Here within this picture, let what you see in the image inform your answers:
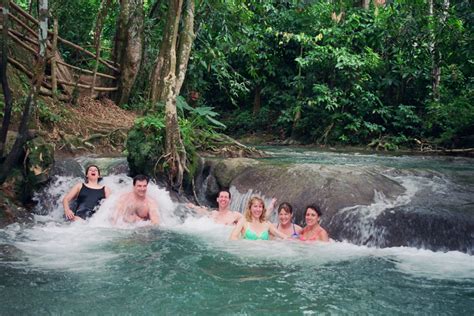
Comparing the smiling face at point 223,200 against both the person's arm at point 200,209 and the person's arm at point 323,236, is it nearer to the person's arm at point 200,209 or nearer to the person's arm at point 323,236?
the person's arm at point 200,209

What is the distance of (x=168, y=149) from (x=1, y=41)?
3.34 meters

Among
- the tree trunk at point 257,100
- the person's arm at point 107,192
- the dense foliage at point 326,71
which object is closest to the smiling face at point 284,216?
the person's arm at point 107,192

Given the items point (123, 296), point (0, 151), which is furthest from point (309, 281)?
point (0, 151)

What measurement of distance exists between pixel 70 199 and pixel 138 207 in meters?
1.17

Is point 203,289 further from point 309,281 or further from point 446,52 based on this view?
point 446,52

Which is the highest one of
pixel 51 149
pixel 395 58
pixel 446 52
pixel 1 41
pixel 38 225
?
pixel 395 58

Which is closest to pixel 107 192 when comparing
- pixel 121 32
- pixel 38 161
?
pixel 38 161

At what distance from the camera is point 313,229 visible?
262 inches

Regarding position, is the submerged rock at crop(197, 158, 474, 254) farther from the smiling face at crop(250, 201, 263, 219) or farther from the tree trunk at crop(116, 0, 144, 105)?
the tree trunk at crop(116, 0, 144, 105)

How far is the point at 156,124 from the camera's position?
9.16 metres

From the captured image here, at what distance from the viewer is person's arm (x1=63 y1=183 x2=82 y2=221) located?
781cm

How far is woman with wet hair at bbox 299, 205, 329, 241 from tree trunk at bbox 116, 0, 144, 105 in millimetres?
8992

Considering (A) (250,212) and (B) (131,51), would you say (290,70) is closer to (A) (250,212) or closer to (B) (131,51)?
(B) (131,51)

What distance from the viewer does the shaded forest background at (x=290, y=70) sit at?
1218cm
